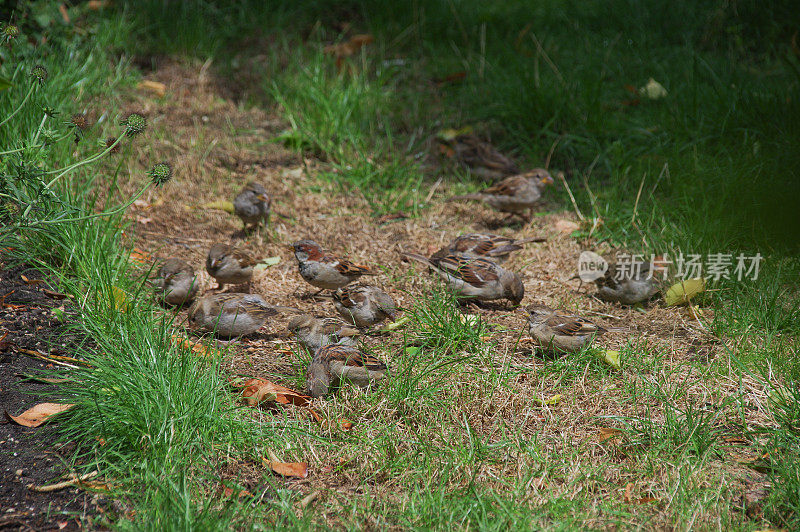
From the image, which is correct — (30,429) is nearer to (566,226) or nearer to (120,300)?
(120,300)

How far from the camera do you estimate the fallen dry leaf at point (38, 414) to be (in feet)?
11.8

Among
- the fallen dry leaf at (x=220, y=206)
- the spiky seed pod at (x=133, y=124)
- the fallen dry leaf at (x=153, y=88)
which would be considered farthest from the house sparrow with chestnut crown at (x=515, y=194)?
the fallen dry leaf at (x=153, y=88)

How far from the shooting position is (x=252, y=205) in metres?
6.07

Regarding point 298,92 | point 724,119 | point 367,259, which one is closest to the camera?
point 367,259

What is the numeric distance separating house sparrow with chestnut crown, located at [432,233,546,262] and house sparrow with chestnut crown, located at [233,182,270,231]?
166 cm

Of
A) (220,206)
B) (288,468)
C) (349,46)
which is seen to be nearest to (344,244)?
(220,206)

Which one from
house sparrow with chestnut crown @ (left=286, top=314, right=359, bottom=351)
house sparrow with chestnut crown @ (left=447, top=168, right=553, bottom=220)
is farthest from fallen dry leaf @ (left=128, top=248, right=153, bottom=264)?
house sparrow with chestnut crown @ (left=447, top=168, right=553, bottom=220)

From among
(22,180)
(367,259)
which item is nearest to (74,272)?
(22,180)

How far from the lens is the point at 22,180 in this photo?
12.3 ft

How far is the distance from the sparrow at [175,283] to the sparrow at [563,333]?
251cm

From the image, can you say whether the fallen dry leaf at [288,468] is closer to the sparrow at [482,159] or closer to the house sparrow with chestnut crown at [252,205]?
the house sparrow with chestnut crown at [252,205]

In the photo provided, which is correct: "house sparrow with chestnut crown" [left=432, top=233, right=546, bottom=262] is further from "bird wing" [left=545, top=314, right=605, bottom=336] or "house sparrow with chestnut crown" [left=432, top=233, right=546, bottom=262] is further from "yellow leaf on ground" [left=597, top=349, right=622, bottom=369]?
"yellow leaf on ground" [left=597, top=349, right=622, bottom=369]

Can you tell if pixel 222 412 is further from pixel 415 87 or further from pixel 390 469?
pixel 415 87

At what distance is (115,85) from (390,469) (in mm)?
6370
